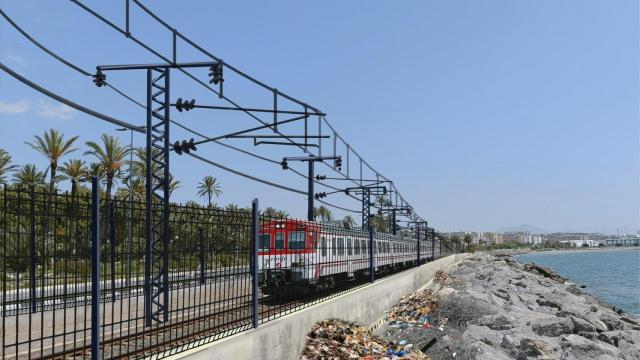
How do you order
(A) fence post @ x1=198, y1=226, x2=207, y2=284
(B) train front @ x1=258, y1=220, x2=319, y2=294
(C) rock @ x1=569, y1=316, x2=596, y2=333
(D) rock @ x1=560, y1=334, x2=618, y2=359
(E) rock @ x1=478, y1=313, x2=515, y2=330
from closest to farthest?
(A) fence post @ x1=198, y1=226, x2=207, y2=284 → (B) train front @ x1=258, y1=220, x2=319, y2=294 → (D) rock @ x1=560, y1=334, x2=618, y2=359 → (E) rock @ x1=478, y1=313, x2=515, y2=330 → (C) rock @ x1=569, y1=316, x2=596, y2=333

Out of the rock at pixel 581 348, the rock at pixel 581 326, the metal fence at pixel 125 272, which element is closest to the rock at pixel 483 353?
the rock at pixel 581 348

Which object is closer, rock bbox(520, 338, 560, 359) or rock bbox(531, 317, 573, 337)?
rock bbox(520, 338, 560, 359)

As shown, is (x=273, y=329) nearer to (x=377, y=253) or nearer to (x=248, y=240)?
(x=248, y=240)

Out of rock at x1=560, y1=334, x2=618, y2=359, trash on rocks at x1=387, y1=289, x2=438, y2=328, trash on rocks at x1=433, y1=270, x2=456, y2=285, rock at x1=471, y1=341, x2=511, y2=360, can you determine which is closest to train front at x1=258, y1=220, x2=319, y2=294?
trash on rocks at x1=387, y1=289, x2=438, y2=328

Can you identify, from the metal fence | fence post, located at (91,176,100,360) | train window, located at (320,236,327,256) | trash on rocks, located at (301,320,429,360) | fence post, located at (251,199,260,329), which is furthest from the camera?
train window, located at (320,236,327,256)

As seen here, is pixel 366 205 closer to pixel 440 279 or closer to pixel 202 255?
pixel 440 279

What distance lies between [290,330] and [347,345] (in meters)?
1.70

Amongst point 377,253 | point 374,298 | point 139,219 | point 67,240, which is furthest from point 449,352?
point 377,253

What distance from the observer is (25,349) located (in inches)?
381

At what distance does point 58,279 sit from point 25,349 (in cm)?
207

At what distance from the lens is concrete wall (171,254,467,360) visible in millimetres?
8055

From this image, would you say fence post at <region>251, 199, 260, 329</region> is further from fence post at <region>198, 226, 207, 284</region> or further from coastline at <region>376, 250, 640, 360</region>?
coastline at <region>376, 250, 640, 360</region>

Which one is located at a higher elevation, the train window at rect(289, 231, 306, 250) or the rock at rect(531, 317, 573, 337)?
the train window at rect(289, 231, 306, 250)

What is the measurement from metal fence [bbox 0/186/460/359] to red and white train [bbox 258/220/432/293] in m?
0.07
